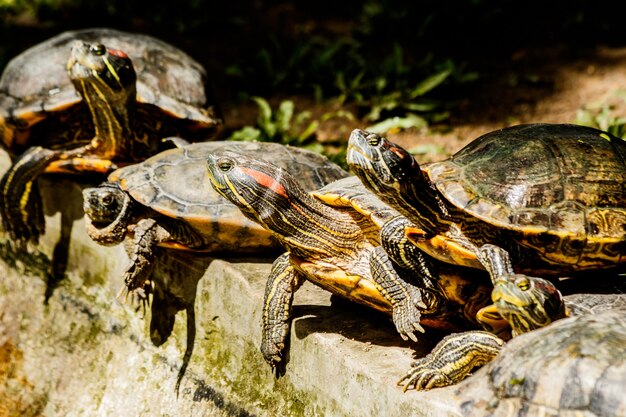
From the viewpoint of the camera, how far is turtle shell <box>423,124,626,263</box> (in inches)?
126

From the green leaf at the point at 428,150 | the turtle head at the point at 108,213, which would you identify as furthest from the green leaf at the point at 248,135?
the turtle head at the point at 108,213

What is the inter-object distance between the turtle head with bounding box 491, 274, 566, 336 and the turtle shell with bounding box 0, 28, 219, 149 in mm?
3781

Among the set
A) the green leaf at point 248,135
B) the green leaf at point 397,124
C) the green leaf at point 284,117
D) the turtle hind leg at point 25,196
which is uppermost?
the green leaf at point 397,124

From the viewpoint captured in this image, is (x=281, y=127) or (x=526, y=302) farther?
(x=281, y=127)

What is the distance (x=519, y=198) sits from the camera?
10.8 feet

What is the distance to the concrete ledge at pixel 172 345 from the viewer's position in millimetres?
3609

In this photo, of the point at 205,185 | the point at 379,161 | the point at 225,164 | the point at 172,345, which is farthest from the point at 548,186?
the point at 172,345

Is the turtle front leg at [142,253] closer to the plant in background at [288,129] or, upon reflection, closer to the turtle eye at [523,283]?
the plant in background at [288,129]

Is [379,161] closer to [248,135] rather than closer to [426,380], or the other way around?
[426,380]

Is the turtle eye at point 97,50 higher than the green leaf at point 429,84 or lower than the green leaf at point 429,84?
higher

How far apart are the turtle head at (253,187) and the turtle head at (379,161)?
0.58 metres

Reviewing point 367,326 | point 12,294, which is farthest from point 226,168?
point 12,294

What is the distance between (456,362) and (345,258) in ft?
3.10

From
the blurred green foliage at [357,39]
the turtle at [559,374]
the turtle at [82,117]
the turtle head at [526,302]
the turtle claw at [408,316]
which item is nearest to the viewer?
the turtle at [559,374]
